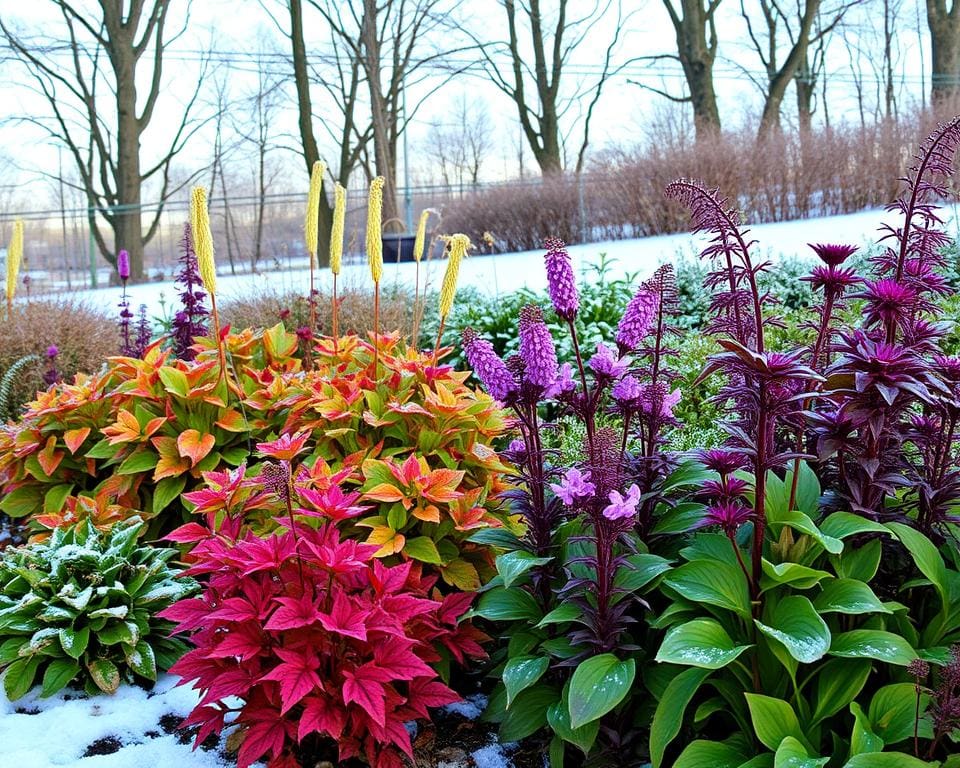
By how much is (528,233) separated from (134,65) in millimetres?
10137

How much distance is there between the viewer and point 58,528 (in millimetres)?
2629

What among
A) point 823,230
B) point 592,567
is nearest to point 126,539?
point 592,567

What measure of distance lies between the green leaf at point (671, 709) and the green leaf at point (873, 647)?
276 millimetres

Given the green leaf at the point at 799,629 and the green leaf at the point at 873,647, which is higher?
the green leaf at the point at 799,629

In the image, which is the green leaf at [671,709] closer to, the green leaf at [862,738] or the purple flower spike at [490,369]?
the green leaf at [862,738]

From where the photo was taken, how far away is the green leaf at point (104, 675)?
2.33 meters

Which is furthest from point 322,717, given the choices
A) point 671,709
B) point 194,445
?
point 194,445

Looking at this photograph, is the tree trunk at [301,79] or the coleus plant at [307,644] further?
the tree trunk at [301,79]

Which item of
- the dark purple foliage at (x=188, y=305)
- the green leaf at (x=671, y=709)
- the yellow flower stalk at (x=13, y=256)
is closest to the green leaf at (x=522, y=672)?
the green leaf at (x=671, y=709)

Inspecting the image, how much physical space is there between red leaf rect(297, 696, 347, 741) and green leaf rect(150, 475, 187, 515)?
1165mm

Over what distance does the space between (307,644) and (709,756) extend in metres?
0.90

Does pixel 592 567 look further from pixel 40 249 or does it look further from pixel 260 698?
pixel 40 249

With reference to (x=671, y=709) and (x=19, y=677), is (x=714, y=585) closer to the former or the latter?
(x=671, y=709)

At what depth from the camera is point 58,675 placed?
234 cm
